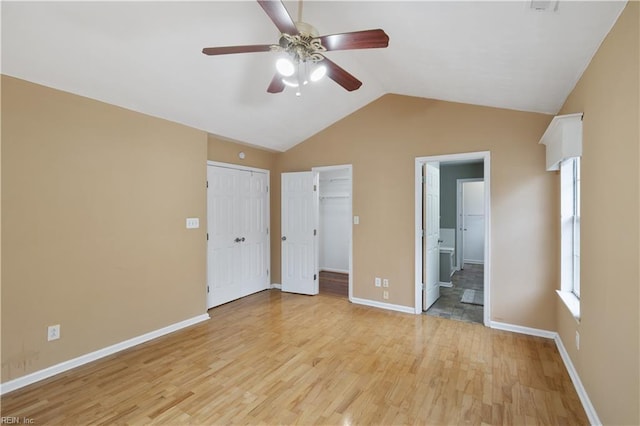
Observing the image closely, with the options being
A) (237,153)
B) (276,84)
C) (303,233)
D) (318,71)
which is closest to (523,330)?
(303,233)

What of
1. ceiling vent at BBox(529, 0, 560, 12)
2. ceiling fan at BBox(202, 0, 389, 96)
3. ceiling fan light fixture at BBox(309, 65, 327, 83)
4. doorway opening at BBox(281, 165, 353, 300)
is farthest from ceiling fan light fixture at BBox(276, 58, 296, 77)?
doorway opening at BBox(281, 165, 353, 300)

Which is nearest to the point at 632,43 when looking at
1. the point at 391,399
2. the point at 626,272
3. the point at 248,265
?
the point at 626,272

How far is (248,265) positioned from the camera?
16.0 ft

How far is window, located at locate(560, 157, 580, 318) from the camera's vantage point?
279cm

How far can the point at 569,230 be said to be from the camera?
2.88 m

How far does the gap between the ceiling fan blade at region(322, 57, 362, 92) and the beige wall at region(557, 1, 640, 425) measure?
61.4 inches

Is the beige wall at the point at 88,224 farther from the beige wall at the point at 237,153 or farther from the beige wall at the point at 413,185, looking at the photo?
the beige wall at the point at 413,185

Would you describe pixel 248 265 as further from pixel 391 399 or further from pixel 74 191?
pixel 391 399

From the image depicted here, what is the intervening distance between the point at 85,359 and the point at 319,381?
2.22 m

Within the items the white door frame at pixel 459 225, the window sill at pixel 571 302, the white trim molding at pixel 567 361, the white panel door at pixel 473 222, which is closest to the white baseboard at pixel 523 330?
the white trim molding at pixel 567 361

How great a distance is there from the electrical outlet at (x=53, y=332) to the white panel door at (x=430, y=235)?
158 inches

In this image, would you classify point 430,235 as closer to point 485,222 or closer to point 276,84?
point 485,222

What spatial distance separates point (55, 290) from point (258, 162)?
3137mm

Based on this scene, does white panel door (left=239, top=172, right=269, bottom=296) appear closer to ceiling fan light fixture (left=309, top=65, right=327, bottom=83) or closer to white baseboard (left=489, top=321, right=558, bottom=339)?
ceiling fan light fixture (left=309, top=65, right=327, bottom=83)
